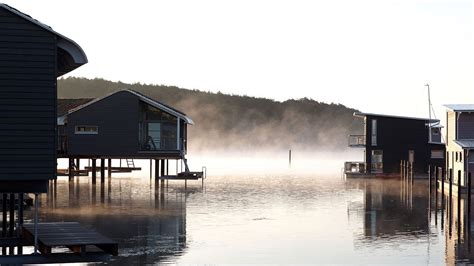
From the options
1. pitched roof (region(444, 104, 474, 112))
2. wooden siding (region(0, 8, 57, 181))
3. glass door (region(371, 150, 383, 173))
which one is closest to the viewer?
wooden siding (region(0, 8, 57, 181))

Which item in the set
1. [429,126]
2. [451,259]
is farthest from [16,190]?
[429,126]

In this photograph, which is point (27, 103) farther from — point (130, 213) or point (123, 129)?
point (123, 129)

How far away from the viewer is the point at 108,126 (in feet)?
231

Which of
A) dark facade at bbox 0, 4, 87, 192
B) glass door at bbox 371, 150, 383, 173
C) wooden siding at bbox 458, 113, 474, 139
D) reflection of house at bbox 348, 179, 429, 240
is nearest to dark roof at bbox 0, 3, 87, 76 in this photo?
dark facade at bbox 0, 4, 87, 192

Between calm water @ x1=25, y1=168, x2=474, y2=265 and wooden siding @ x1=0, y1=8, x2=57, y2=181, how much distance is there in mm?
7520

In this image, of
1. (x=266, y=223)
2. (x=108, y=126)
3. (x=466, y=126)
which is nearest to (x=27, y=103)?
(x=266, y=223)

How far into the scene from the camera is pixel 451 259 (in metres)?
32.9

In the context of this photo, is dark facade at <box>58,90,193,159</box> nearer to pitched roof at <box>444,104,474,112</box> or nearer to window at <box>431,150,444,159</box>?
pitched roof at <box>444,104,474,112</box>

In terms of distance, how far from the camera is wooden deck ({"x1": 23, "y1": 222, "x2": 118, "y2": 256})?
23.5 meters

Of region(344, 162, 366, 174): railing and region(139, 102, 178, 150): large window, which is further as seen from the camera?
region(344, 162, 366, 174): railing

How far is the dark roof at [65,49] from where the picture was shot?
23.7 metres

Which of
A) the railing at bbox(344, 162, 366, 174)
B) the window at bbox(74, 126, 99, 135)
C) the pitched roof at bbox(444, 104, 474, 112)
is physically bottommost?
the railing at bbox(344, 162, 366, 174)

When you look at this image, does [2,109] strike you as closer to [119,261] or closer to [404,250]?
[119,261]

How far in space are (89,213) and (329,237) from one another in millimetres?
15411
